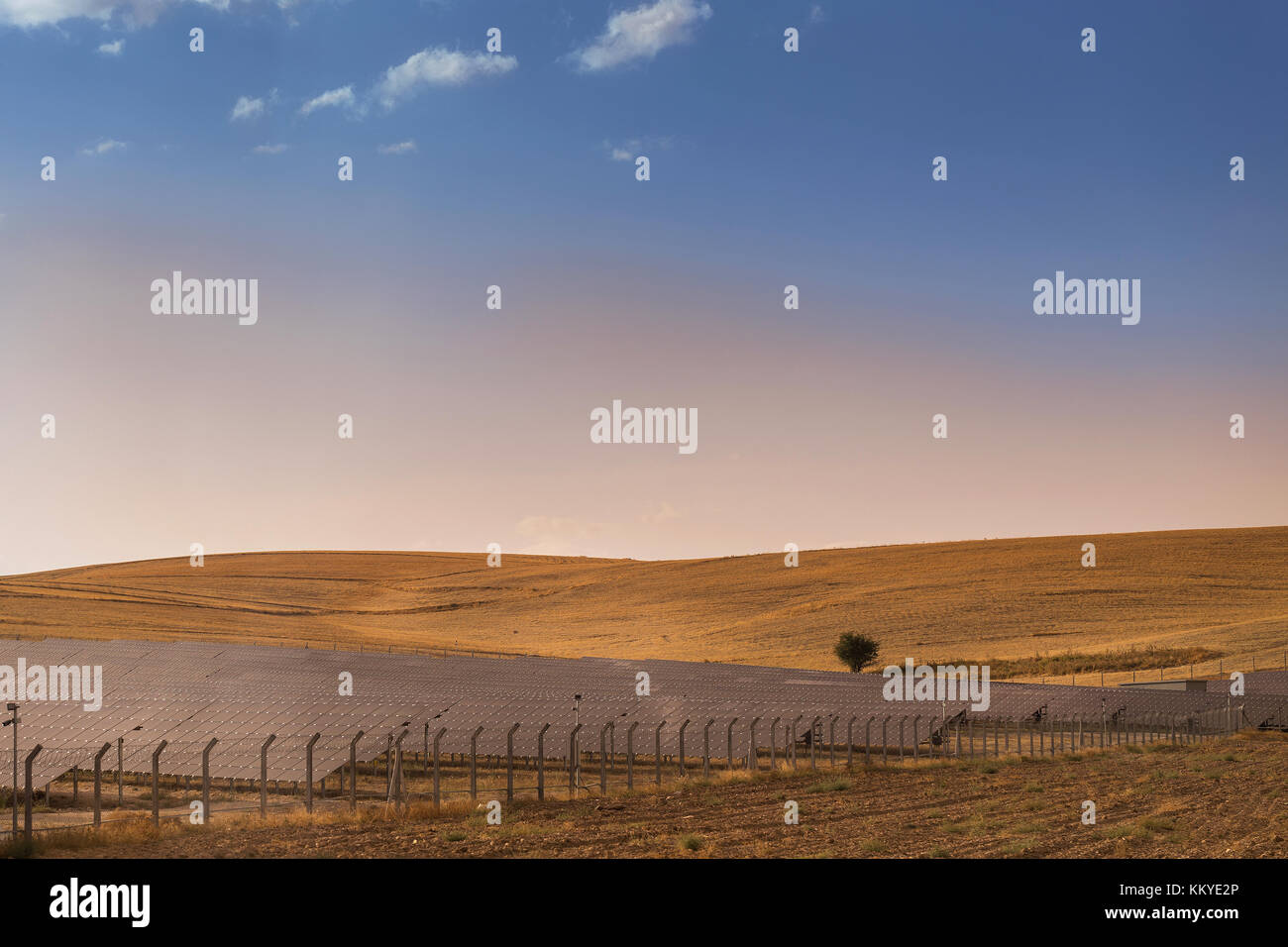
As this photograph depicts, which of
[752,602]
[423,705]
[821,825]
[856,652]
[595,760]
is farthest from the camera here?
[752,602]

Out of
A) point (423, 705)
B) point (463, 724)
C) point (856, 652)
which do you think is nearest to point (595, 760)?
point (463, 724)

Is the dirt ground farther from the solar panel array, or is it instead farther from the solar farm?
the solar panel array

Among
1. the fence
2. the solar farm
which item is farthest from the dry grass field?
the fence

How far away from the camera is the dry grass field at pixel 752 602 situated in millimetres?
90062

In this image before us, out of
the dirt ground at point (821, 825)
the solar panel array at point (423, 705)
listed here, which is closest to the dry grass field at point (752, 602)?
the solar panel array at point (423, 705)

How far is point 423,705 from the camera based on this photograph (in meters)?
36.2

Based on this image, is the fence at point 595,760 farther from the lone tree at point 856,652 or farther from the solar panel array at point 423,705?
the lone tree at point 856,652

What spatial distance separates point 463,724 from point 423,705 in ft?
5.49

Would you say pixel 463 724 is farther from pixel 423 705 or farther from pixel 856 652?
pixel 856 652

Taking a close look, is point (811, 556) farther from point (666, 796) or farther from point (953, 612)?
point (666, 796)

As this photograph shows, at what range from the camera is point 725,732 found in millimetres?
37812

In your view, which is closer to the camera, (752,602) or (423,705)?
(423,705)

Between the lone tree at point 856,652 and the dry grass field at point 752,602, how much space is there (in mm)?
1709
